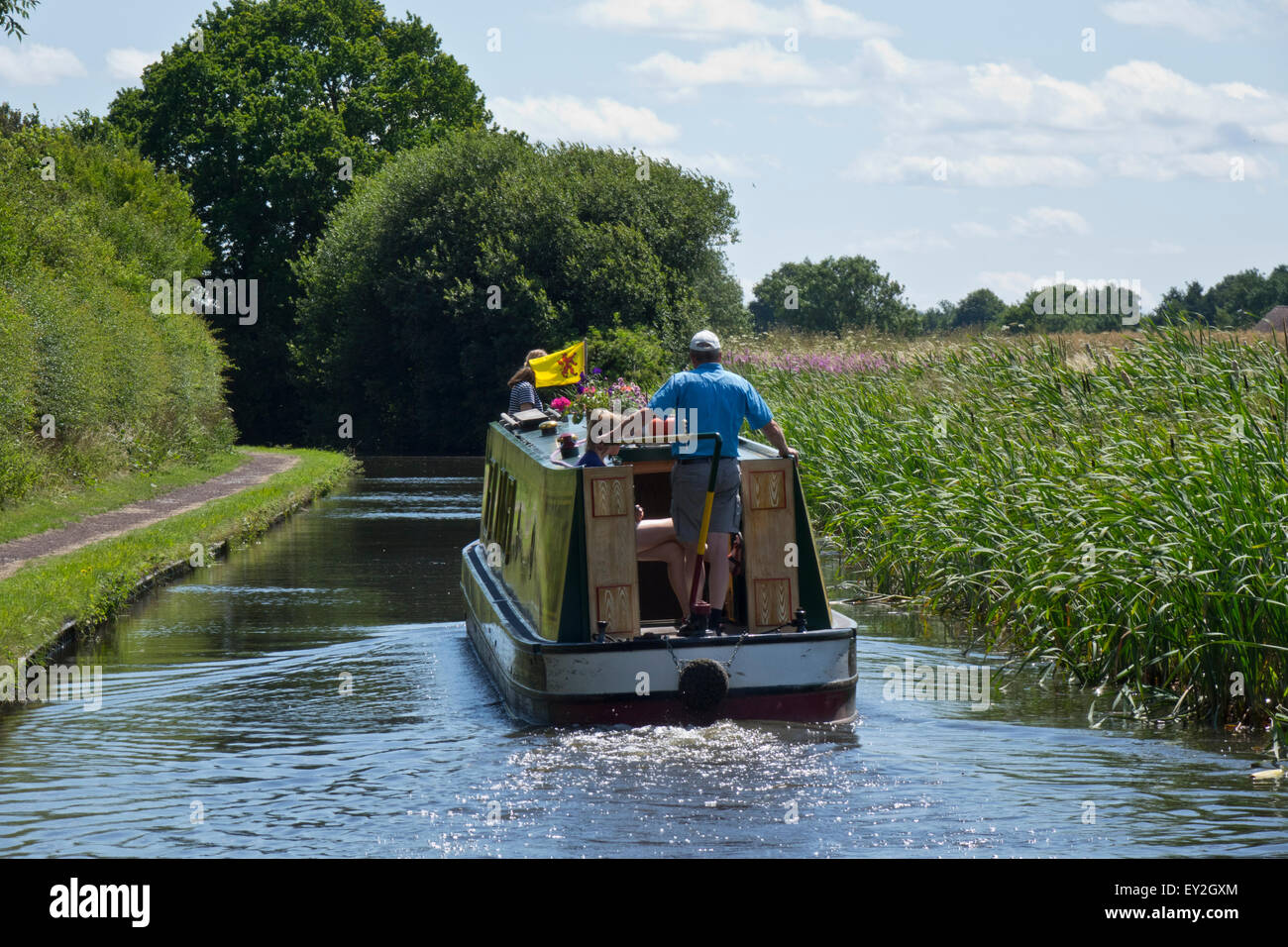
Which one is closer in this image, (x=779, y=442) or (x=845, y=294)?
(x=779, y=442)

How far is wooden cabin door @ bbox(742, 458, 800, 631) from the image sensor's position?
9.26 m

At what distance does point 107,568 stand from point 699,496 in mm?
7686

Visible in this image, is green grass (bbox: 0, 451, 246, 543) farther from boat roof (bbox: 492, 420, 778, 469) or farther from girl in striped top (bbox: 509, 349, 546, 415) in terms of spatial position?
boat roof (bbox: 492, 420, 778, 469)

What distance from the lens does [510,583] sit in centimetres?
1127

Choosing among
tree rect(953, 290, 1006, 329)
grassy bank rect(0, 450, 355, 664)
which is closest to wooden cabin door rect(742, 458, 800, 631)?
grassy bank rect(0, 450, 355, 664)

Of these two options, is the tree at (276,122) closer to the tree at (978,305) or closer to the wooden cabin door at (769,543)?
the wooden cabin door at (769,543)

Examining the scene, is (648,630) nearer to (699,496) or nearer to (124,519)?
(699,496)

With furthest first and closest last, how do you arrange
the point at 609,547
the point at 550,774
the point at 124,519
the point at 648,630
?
the point at 124,519
the point at 648,630
the point at 609,547
the point at 550,774

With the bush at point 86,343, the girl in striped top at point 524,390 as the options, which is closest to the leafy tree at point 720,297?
the bush at point 86,343

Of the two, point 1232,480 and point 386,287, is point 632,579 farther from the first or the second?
point 386,287

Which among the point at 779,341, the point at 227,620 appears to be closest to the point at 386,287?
the point at 779,341

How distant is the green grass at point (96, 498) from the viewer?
1838cm

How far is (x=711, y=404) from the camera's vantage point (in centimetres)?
927

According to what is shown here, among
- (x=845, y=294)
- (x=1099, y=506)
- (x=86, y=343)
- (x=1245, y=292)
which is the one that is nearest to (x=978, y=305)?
(x=845, y=294)
